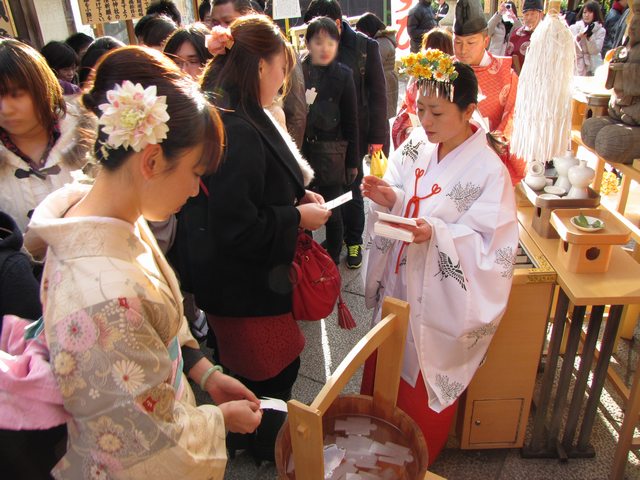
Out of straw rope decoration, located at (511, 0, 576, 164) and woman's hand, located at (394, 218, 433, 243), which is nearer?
woman's hand, located at (394, 218, 433, 243)

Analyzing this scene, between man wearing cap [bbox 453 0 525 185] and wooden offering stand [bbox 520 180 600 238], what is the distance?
0.75 metres

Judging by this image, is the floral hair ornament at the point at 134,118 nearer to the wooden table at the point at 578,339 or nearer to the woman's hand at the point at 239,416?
the woman's hand at the point at 239,416

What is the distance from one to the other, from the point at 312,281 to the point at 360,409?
1.92ft

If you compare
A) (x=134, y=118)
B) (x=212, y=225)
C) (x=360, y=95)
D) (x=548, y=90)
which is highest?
(x=134, y=118)

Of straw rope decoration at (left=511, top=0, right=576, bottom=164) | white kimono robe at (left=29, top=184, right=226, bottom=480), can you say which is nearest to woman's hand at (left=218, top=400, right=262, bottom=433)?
white kimono robe at (left=29, top=184, right=226, bottom=480)

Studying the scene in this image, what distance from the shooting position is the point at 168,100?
114 centimetres

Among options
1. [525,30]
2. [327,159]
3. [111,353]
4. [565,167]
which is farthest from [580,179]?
[525,30]

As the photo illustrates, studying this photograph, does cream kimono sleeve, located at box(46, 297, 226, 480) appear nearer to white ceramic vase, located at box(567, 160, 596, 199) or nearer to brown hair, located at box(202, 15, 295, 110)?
brown hair, located at box(202, 15, 295, 110)

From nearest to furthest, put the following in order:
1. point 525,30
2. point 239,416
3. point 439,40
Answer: point 239,416 < point 439,40 < point 525,30

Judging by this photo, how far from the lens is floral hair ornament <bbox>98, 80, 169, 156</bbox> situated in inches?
41.1

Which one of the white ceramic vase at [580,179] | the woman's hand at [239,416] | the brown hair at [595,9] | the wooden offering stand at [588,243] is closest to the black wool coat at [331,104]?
the white ceramic vase at [580,179]

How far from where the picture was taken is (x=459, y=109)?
203cm

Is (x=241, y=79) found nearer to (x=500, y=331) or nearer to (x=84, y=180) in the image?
(x=84, y=180)

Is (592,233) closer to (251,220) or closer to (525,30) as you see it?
(251,220)
